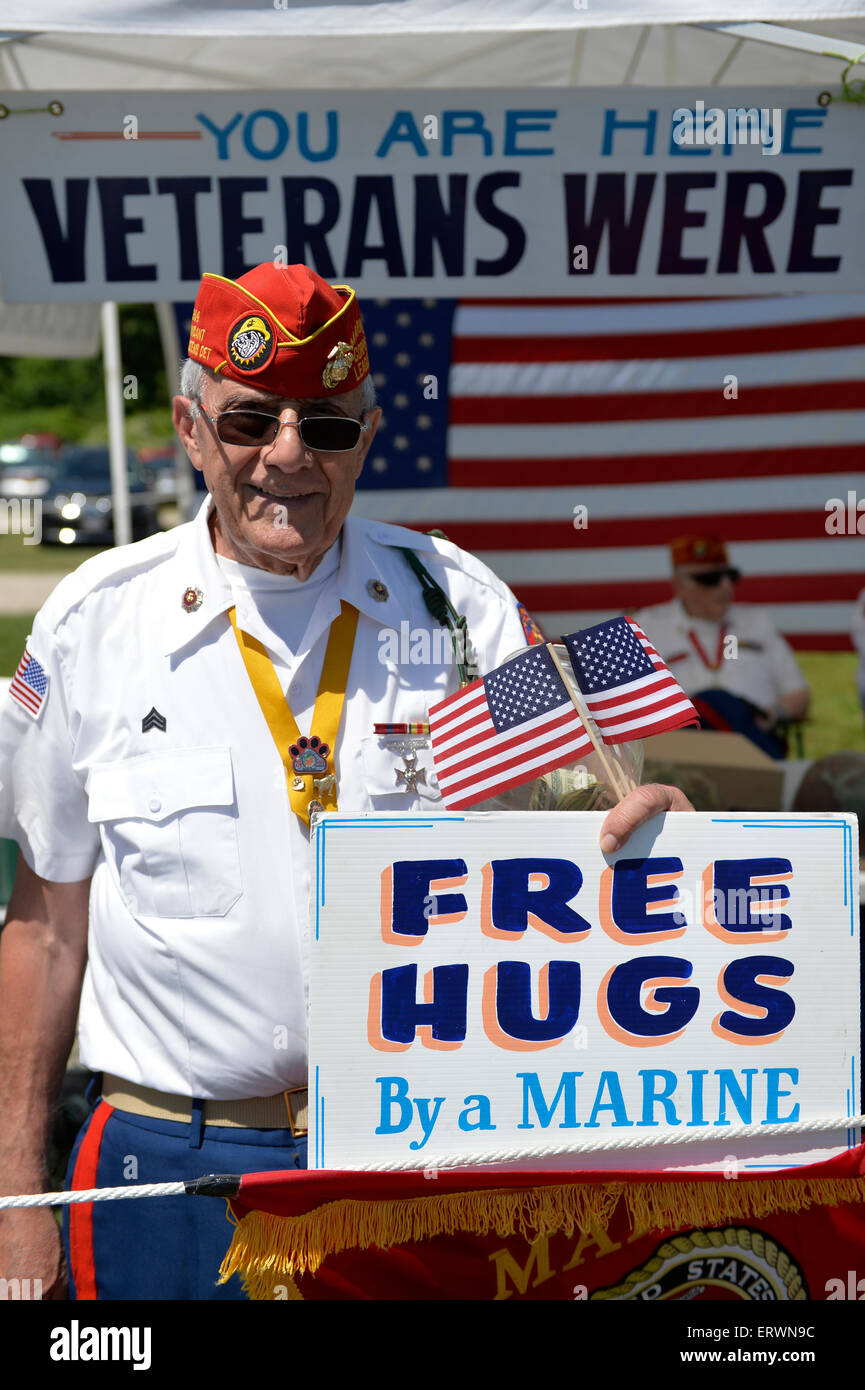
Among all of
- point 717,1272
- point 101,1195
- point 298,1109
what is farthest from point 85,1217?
point 717,1272

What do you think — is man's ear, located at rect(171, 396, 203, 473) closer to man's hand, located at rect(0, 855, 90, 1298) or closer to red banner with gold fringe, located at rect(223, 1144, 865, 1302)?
man's hand, located at rect(0, 855, 90, 1298)

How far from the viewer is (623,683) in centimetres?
216

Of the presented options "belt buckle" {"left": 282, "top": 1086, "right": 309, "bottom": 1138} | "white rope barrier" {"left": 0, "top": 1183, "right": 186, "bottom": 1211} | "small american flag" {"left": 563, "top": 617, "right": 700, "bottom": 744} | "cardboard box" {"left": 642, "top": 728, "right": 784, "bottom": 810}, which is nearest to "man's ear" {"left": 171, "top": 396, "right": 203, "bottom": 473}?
"small american flag" {"left": 563, "top": 617, "right": 700, "bottom": 744}

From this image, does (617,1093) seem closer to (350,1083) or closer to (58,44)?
(350,1083)

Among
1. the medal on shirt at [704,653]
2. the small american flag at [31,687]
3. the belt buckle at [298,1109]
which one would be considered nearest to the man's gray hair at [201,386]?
the small american flag at [31,687]

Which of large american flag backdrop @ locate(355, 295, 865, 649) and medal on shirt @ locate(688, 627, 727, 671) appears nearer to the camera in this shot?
large american flag backdrop @ locate(355, 295, 865, 649)

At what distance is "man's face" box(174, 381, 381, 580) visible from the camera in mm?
2182

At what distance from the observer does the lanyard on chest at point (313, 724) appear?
7.28ft

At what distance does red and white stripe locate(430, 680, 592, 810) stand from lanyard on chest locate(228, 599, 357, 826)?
0.19m

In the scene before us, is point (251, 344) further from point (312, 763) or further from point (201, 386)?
point (312, 763)

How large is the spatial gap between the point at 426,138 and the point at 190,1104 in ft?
8.47
